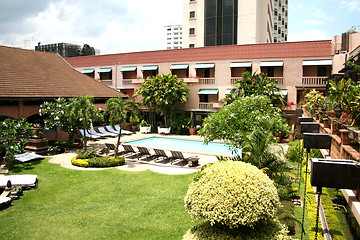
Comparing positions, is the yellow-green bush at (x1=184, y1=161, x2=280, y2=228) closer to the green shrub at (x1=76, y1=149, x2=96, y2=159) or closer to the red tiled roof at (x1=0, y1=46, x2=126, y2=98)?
the green shrub at (x1=76, y1=149, x2=96, y2=159)

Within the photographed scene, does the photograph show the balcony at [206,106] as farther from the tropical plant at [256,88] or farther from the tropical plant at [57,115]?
the tropical plant at [57,115]

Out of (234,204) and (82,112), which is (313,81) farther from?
(234,204)

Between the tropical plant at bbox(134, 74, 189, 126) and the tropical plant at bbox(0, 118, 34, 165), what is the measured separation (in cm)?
1390

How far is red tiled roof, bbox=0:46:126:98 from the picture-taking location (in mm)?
21375

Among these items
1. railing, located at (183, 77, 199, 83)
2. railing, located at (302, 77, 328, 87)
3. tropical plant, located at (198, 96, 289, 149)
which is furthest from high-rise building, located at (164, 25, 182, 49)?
tropical plant, located at (198, 96, 289, 149)

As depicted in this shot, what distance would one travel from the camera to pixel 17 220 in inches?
384

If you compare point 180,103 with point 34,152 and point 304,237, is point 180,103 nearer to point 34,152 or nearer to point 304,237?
point 34,152

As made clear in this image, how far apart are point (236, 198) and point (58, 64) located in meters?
28.2

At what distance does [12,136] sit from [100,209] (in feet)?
28.9

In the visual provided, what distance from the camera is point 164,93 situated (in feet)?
95.5

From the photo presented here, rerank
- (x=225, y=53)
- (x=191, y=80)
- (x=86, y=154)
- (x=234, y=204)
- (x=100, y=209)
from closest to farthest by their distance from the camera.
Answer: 1. (x=234, y=204)
2. (x=100, y=209)
3. (x=86, y=154)
4. (x=225, y=53)
5. (x=191, y=80)

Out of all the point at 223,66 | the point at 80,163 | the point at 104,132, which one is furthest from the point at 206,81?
the point at 80,163

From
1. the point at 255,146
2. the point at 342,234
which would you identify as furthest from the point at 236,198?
the point at 255,146

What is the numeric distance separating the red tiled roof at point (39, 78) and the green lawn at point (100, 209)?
366 inches
